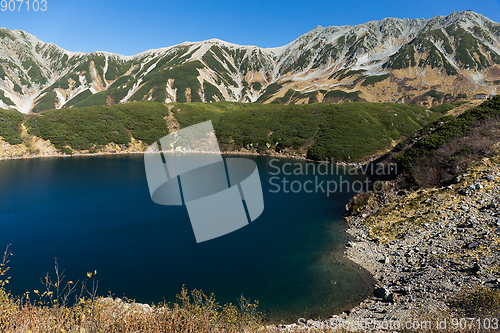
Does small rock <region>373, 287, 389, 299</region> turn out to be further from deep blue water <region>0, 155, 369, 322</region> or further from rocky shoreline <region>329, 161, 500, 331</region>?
deep blue water <region>0, 155, 369, 322</region>

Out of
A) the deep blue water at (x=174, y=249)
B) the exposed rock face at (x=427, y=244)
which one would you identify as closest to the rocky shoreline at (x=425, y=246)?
the exposed rock face at (x=427, y=244)

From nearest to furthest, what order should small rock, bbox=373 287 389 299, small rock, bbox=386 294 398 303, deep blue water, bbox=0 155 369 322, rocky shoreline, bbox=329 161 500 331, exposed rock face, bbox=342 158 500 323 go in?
rocky shoreline, bbox=329 161 500 331 → exposed rock face, bbox=342 158 500 323 → small rock, bbox=386 294 398 303 → small rock, bbox=373 287 389 299 → deep blue water, bbox=0 155 369 322

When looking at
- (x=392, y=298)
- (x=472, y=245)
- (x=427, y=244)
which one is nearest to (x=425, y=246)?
(x=427, y=244)

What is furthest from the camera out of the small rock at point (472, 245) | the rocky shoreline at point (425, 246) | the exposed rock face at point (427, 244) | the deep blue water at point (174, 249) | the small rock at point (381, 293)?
the small rock at point (472, 245)

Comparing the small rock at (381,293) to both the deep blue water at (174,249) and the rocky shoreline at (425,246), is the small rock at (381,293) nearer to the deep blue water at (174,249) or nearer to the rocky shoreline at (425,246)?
the rocky shoreline at (425,246)

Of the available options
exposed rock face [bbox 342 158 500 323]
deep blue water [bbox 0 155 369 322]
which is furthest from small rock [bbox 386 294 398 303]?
deep blue water [bbox 0 155 369 322]

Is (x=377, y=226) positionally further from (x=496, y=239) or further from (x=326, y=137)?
(x=326, y=137)

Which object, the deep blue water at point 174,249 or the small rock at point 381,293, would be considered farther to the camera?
the deep blue water at point 174,249

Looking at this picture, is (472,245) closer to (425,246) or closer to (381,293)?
(425,246)

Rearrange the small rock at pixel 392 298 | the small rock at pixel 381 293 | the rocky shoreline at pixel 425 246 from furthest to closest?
the small rock at pixel 381 293 < the small rock at pixel 392 298 < the rocky shoreline at pixel 425 246
